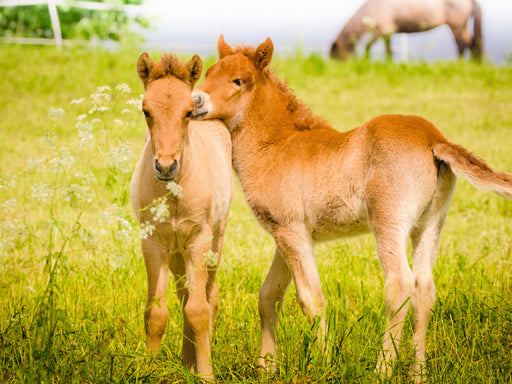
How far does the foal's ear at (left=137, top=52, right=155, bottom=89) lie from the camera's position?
3457 millimetres

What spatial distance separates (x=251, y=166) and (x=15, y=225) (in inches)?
64.3

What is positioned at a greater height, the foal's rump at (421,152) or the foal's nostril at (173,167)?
the foal's nostril at (173,167)

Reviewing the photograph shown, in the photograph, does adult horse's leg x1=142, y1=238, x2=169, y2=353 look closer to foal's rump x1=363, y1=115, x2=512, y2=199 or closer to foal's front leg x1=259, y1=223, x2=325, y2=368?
foal's front leg x1=259, y1=223, x2=325, y2=368

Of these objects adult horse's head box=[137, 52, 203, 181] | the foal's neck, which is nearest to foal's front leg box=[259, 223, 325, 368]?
the foal's neck

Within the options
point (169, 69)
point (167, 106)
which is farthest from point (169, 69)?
point (167, 106)

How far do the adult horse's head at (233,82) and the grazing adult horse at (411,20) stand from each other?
13.4m

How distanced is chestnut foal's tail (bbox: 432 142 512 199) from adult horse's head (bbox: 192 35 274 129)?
1.34 meters

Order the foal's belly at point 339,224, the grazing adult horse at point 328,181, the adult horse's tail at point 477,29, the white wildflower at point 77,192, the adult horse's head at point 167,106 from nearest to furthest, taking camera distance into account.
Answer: the white wildflower at point 77,192 → the adult horse's head at point 167,106 → the grazing adult horse at point 328,181 → the foal's belly at point 339,224 → the adult horse's tail at point 477,29

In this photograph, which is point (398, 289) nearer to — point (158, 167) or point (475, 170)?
point (475, 170)

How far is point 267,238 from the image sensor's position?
646 cm

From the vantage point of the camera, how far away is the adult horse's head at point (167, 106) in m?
3.21

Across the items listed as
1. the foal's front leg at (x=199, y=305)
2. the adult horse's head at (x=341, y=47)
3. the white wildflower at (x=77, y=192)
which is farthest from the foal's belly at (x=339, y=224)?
the adult horse's head at (x=341, y=47)

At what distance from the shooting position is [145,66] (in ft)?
11.5

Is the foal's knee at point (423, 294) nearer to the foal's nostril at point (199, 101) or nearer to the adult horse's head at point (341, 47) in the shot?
the foal's nostril at point (199, 101)
